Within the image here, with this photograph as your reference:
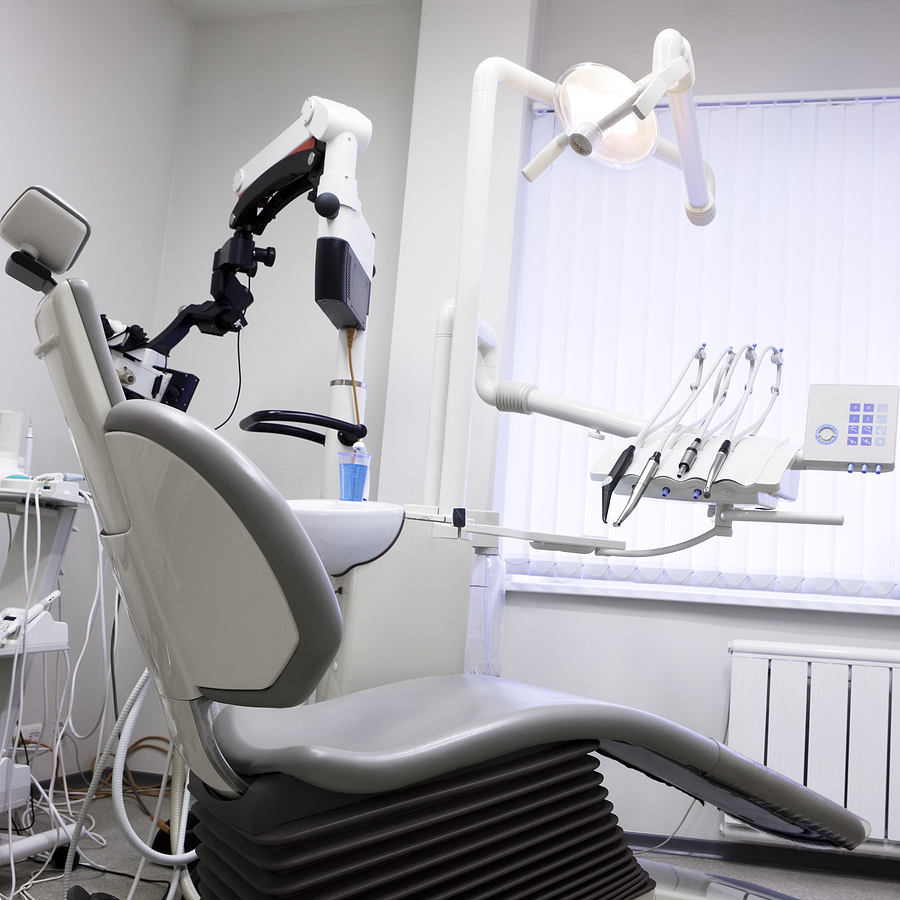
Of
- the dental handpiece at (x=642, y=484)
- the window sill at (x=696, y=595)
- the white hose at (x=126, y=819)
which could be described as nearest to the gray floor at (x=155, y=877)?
the white hose at (x=126, y=819)

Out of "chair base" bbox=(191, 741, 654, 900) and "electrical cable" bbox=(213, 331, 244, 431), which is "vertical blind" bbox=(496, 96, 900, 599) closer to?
"electrical cable" bbox=(213, 331, 244, 431)

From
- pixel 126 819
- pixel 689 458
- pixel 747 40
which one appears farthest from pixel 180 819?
pixel 747 40

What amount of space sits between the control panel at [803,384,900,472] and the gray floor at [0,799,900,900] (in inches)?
39.2

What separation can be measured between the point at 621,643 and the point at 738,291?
1.23m

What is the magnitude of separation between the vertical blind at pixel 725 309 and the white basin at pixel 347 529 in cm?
129

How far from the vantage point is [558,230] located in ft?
9.02

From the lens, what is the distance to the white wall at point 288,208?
283 centimetres

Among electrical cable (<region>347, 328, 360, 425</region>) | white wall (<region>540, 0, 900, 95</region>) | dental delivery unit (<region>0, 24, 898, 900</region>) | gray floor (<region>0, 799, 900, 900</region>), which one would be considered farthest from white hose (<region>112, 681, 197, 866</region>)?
white wall (<region>540, 0, 900, 95</region>)

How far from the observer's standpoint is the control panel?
136 centimetres

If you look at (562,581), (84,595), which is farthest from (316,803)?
(84,595)

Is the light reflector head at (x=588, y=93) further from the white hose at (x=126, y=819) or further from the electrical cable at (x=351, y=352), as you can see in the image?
the white hose at (x=126, y=819)

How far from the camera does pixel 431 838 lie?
735 millimetres

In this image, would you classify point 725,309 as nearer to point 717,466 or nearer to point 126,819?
point 717,466

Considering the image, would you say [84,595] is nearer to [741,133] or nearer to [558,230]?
[558,230]
